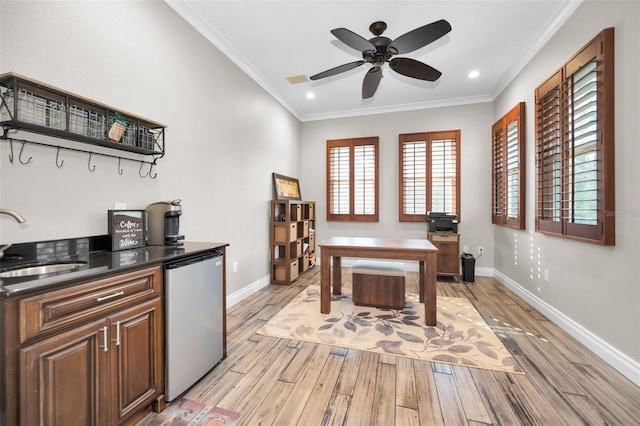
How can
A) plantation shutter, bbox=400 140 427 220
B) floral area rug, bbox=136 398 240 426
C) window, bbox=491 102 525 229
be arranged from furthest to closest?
plantation shutter, bbox=400 140 427 220
window, bbox=491 102 525 229
floral area rug, bbox=136 398 240 426

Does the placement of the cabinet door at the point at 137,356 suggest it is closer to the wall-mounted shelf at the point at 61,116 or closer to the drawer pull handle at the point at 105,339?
the drawer pull handle at the point at 105,339

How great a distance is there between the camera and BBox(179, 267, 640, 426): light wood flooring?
5.12ft

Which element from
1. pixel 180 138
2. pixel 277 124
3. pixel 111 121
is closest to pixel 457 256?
pixel 277 124

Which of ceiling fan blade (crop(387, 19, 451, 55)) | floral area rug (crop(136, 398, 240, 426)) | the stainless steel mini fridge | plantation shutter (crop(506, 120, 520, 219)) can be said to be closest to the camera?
floral area rug (crop(136, 398, 240, 426))

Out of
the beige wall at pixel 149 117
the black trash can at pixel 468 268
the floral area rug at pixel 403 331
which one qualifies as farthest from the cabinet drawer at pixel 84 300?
the black trash can at pixel 468 268

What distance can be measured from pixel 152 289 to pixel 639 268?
3.15 m

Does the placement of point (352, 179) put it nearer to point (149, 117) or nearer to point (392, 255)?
point (392, 255)

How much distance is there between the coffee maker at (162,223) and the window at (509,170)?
4.07 meters

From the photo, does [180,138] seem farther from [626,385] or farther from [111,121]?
[626,385]

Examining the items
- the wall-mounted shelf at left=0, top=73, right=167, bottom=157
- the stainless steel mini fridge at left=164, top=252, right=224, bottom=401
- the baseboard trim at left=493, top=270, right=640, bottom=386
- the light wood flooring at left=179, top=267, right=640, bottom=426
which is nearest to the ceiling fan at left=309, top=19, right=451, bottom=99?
the wall-mounted shelf at left=0, top=73, right=167, bottom=157

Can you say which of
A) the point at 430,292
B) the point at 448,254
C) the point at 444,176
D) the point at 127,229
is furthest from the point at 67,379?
the point at 444,176

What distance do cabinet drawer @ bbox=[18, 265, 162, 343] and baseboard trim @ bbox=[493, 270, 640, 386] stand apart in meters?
3.15

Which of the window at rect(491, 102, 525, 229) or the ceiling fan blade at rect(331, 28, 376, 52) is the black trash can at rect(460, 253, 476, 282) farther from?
the ceiling fan blade at rect(331, 28, 376, 52)

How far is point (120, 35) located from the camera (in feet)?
6.68
